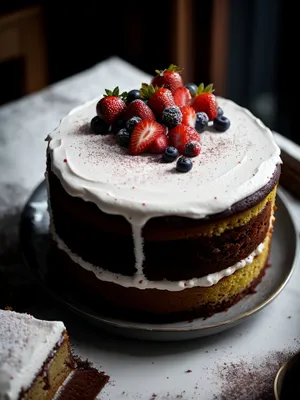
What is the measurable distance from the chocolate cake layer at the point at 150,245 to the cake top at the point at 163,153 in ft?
0.19

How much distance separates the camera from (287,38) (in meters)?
3.94

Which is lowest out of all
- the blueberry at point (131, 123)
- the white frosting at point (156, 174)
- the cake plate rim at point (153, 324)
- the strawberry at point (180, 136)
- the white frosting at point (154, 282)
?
the cake plate rim at point (153, 324)

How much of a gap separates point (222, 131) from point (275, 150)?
0.21 m

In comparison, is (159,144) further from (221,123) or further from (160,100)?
(221,123)

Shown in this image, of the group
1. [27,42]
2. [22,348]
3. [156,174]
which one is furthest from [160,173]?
[27,42]

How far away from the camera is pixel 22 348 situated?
6.03 feet

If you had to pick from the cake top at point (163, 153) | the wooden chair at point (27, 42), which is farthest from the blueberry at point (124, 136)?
the wooden chair at point (27, 42)

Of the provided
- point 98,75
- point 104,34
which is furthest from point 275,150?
point 104,34

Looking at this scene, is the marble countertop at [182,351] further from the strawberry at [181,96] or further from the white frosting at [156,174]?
Result: the strawberry at [181,96]

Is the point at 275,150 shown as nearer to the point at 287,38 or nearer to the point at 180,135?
the point at 180,135

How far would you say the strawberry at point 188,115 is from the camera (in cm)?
223

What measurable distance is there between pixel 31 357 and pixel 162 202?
1.93 ft

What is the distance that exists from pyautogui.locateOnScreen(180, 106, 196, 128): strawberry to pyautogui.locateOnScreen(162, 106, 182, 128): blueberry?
0.13 feet

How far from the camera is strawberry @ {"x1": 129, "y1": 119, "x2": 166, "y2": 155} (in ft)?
7.03
